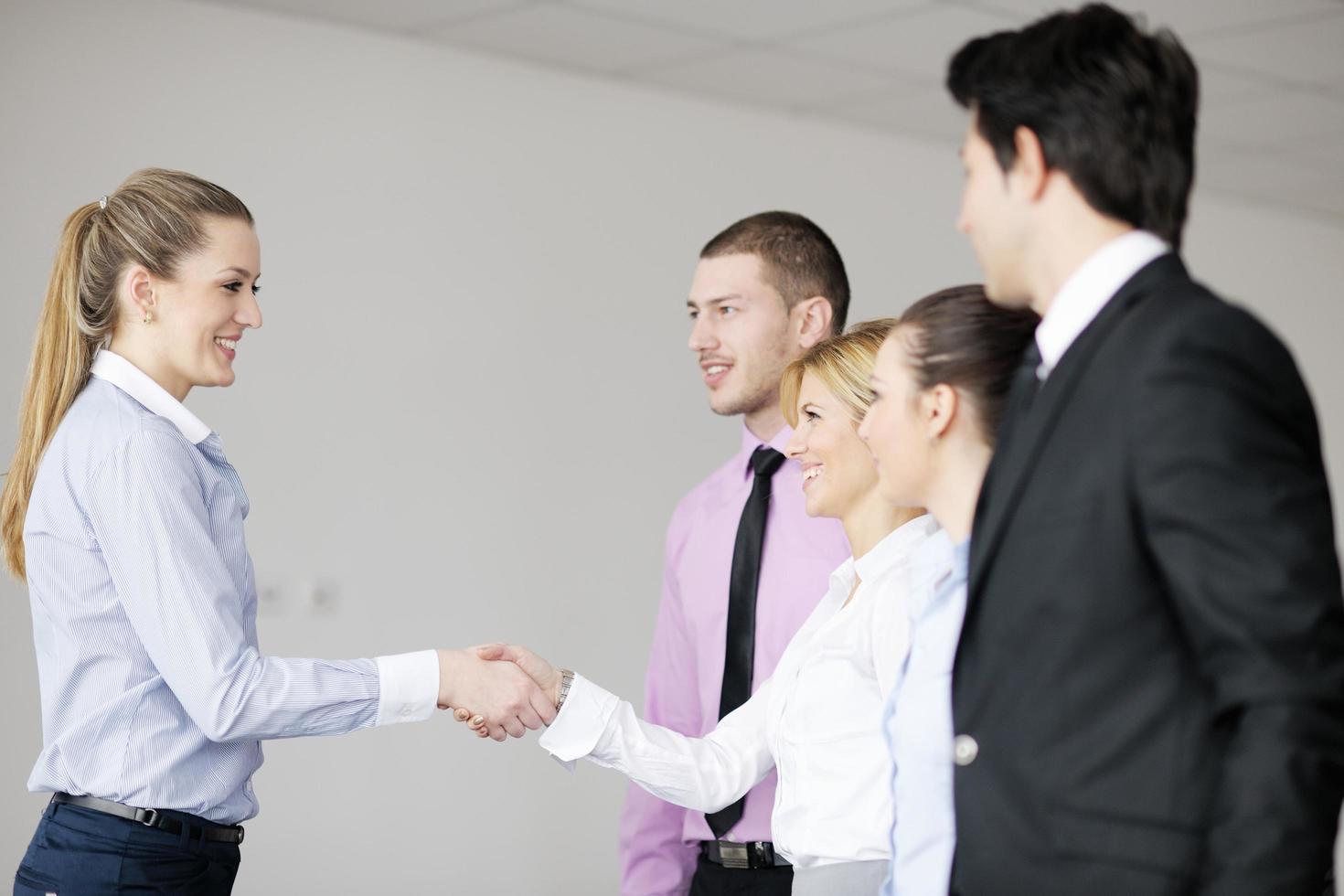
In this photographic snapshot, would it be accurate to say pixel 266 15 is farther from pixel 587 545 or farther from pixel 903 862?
pixel 903 862

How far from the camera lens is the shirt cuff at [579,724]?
7.72 feet

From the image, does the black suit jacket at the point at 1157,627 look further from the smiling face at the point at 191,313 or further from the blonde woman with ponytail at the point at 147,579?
the smiling face at the point at 191,313

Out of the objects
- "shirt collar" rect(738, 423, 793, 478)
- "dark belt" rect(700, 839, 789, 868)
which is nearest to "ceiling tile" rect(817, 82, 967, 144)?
"shirt collar" rect(738, 423, 793, 478)

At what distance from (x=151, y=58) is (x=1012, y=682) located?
12.6 feet

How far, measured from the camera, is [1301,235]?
25.0 ft

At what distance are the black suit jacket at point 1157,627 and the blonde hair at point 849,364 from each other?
2.91 ft

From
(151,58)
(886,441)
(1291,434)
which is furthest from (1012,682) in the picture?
(151,58)

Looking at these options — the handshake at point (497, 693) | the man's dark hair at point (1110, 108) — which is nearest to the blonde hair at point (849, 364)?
the handshake at point (497, 693)

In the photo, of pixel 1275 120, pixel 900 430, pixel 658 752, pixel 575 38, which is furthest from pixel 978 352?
pixel 1275 120

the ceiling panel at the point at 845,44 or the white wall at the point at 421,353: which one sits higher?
the ceiling panel at the point at 845,44

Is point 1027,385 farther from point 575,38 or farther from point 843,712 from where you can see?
point 575,38

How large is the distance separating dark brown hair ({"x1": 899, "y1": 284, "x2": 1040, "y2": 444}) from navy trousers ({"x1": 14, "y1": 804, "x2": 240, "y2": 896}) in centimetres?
119

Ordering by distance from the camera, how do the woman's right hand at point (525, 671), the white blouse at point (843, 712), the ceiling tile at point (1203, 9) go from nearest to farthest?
the white blouse at point (843, 712) → the woman's right hand at point (525, 671) → the ceiling tile at point (1203, 9)

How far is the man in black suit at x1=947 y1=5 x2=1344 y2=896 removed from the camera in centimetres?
115
